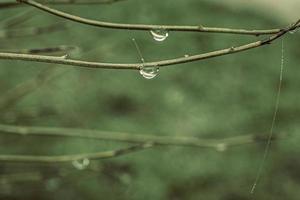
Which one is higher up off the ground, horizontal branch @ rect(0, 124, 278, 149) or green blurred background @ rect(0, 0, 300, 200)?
green blurred background @ rect(0, 0, 300, 200)

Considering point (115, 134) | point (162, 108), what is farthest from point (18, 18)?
point (162, 108)

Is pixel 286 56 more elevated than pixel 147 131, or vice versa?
pixel 286 56

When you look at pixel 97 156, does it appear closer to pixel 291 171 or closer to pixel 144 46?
pixel 291 171

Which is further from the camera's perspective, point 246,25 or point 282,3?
point 282,3

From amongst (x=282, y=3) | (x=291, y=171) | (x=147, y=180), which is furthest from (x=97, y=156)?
(x=282, y=3)

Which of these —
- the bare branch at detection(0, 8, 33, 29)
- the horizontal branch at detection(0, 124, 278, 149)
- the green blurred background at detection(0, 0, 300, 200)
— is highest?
the green blurred background at detection(0, 0, 300, 200)

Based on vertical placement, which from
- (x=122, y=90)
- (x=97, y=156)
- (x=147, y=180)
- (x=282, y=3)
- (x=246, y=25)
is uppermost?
(x=282, y=3)

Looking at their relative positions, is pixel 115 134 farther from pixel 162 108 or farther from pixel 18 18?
pixel 162 108

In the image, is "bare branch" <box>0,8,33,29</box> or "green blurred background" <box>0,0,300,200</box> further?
"green blurred background" <box>0,0,300,200</box>
